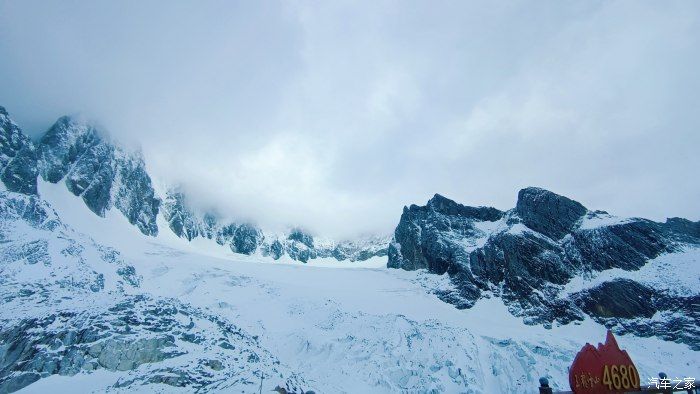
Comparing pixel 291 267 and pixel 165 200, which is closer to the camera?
pixel 291 267

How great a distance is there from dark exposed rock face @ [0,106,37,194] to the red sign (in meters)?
110

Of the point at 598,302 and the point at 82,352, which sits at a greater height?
the point at 598,302

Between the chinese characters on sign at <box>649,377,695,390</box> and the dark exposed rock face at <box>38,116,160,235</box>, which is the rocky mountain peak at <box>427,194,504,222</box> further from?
the chinese characters on sign at <box>649,377,695,390</box>

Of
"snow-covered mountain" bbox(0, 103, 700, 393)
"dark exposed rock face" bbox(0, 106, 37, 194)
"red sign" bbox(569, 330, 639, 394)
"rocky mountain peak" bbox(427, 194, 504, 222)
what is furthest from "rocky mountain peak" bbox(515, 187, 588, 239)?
"dark exposed rock face" bbox(0, 106, 37, 194)

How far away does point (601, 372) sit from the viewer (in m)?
10.9

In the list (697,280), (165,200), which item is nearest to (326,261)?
(165,200)

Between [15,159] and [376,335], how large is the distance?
9363 cm

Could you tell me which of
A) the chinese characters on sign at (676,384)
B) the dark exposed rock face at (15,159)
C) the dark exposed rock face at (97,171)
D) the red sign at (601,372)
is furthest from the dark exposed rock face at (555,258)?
the dark exposed rock face at (15,159)

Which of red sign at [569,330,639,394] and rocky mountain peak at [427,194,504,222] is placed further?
rocky mountain peak at [427,194,504,222]

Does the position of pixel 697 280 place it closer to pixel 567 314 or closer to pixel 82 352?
pixel 567 314

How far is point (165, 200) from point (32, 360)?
132993mm

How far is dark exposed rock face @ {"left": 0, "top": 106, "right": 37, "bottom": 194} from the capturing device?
3538 inches

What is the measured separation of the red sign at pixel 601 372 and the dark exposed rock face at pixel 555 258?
212 feet

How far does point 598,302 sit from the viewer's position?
7288 centimetres
